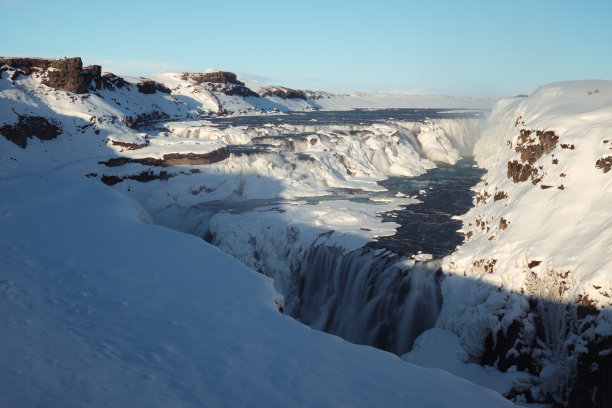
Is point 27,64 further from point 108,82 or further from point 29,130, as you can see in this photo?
point 29,130

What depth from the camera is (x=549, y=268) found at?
32.9ft

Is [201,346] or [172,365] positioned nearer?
[172,365]

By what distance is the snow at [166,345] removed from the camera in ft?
16.4

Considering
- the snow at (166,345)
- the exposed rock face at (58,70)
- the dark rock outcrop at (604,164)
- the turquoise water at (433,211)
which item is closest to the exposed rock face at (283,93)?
the exposed rock face at (58,70)

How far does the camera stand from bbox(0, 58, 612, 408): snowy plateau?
18.6ft

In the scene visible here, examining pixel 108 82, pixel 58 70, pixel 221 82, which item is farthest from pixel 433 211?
pixel 221 82

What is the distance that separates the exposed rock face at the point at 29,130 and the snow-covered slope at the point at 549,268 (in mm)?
25497

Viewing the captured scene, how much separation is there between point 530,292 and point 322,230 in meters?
9.00

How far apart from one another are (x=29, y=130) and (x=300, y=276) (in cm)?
2121

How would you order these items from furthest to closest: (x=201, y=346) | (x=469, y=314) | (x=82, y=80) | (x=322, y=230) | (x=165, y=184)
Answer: (x=82, y=80) → (x=165, y=184) → (x=322, y=230) → (x=469, y=314) → (x=201, y=346)

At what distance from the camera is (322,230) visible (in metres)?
18.0

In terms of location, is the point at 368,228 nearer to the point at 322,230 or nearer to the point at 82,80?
the point at 322,230

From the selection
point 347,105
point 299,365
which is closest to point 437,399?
point 299,365

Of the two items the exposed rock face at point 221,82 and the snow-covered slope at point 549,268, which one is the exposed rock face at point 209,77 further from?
the snow-covered slope at point 549,268
